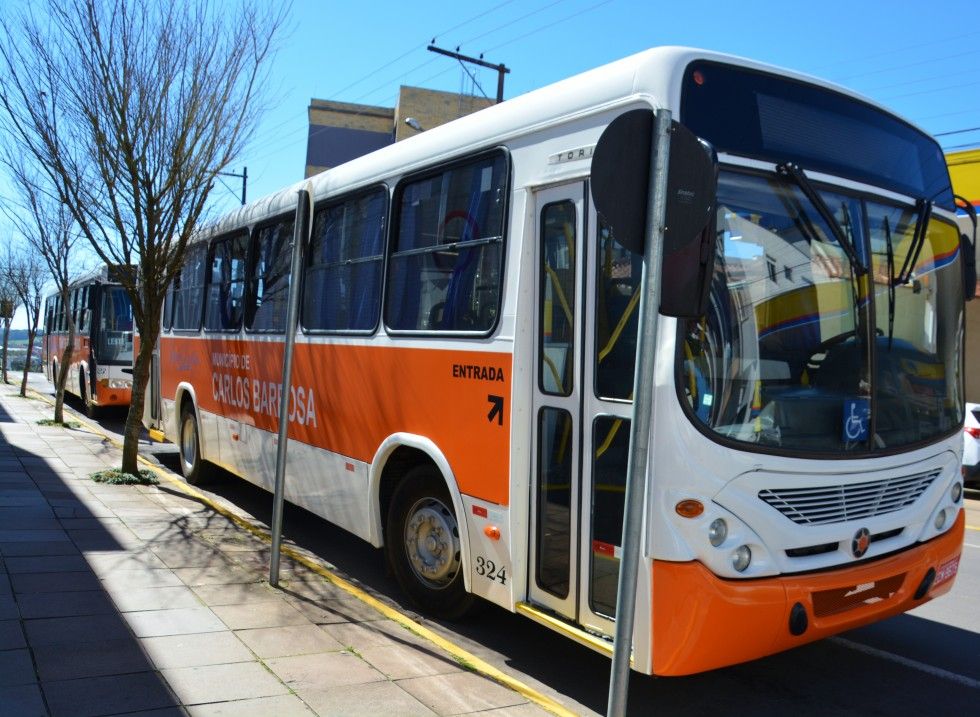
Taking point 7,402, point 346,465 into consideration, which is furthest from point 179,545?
point 7,402

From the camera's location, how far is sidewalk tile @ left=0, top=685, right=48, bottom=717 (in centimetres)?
411

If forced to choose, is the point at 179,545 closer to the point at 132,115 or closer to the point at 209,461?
the point at 209,461

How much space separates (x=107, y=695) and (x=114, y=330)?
1575 cm

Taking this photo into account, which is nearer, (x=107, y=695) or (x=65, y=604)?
(x=107, y=695)

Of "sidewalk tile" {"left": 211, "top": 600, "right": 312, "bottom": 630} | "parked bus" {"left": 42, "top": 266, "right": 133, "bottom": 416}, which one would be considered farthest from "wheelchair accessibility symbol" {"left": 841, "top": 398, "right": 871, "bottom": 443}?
"parked bus" {"left": 42, "top": 266, "right": 133, "bottom": 416}

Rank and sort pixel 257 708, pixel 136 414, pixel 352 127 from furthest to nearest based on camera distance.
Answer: pixel 352 127 → pixel 136 414 → pixel 257 708

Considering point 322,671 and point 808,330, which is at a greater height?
point 808,330

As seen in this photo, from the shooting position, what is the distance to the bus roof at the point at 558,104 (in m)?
4.29

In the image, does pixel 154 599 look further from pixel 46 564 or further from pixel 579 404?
pixel 579 404

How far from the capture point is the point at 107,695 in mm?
4375

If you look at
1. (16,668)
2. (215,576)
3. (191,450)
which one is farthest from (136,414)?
(16,668)

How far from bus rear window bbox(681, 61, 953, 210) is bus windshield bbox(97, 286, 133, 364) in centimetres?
1680

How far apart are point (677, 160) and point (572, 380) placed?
1.60 m

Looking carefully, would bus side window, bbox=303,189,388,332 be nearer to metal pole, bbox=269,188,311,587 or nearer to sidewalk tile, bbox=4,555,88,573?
metal pole, bbox=269,188,311,587
